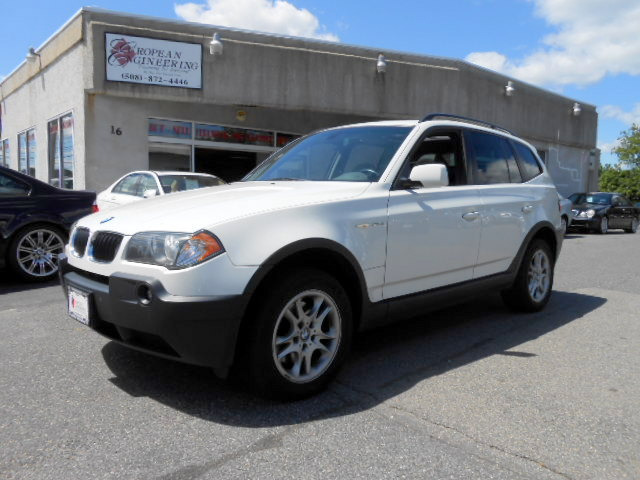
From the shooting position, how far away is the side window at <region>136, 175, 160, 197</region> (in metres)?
9.13

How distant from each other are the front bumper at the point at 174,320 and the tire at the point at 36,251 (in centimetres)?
433

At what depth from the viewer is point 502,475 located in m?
2.43

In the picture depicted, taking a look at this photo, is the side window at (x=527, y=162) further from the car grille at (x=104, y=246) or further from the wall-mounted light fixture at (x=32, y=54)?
the wall-mounted light fixture at (x=32, y=54)

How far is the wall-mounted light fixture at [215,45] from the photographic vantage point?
13.5 metres

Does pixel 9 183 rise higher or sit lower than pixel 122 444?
higher

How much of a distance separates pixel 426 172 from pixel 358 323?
1.12m

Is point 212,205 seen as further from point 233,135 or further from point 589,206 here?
point 589,206

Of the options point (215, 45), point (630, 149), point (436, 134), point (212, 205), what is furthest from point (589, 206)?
point (630, 149)

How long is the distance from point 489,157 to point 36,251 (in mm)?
5481

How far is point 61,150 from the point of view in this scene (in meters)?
14.6

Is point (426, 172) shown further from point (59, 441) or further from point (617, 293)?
point (617, 293)

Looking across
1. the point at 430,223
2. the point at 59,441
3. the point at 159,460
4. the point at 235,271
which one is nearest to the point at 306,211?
the point at 235,271

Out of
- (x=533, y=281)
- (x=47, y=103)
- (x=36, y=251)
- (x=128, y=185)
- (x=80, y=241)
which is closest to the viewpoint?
(x=80, y=241)

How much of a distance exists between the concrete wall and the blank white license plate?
35.4 feet
